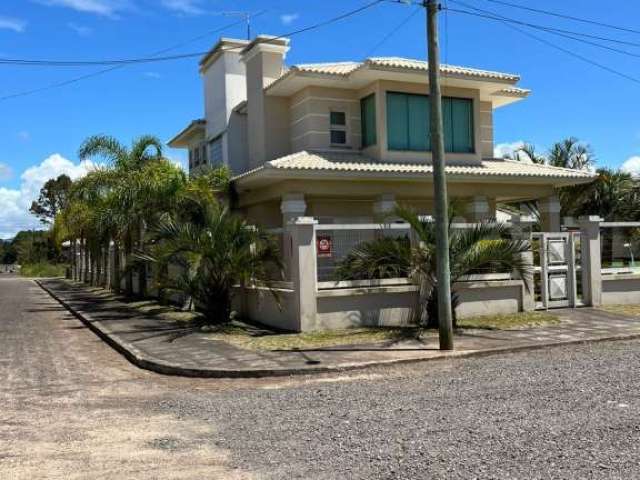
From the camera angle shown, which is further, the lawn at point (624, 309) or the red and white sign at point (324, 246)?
the lawn at point (624, 309)

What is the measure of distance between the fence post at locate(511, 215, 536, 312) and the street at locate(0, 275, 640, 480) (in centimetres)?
448

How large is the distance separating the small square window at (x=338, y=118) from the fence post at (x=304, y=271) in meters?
7.39

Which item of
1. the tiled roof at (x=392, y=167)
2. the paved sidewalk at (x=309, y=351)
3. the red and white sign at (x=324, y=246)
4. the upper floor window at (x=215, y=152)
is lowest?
the paved sidewalk at (x=309, y=351)

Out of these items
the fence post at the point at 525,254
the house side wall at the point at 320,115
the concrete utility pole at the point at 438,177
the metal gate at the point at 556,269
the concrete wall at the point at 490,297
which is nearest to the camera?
the concrete utility pole at the point at 438,177

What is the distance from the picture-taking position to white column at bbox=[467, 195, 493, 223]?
1906 centimetres

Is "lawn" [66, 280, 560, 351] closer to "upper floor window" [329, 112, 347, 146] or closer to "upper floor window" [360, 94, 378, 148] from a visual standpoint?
"upper floor window" [360, 94, 378, 148]

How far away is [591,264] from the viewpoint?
16.4 meters

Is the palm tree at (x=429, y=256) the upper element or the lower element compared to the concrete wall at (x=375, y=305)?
upper

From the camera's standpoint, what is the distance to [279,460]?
5.44 m

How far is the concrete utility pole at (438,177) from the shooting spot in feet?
35.6

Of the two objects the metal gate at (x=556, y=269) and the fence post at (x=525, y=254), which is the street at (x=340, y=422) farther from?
the metal gate at (x=556, y=269)

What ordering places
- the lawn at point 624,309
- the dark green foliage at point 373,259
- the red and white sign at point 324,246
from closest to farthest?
the red and white sign at point 324,246 → the dark green foliage at point 373,259 → the lawn at point 624,309

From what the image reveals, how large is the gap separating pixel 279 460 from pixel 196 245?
9129mm

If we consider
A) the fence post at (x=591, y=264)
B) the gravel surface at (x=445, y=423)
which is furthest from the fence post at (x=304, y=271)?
the fence post at (x=591, y=264)
